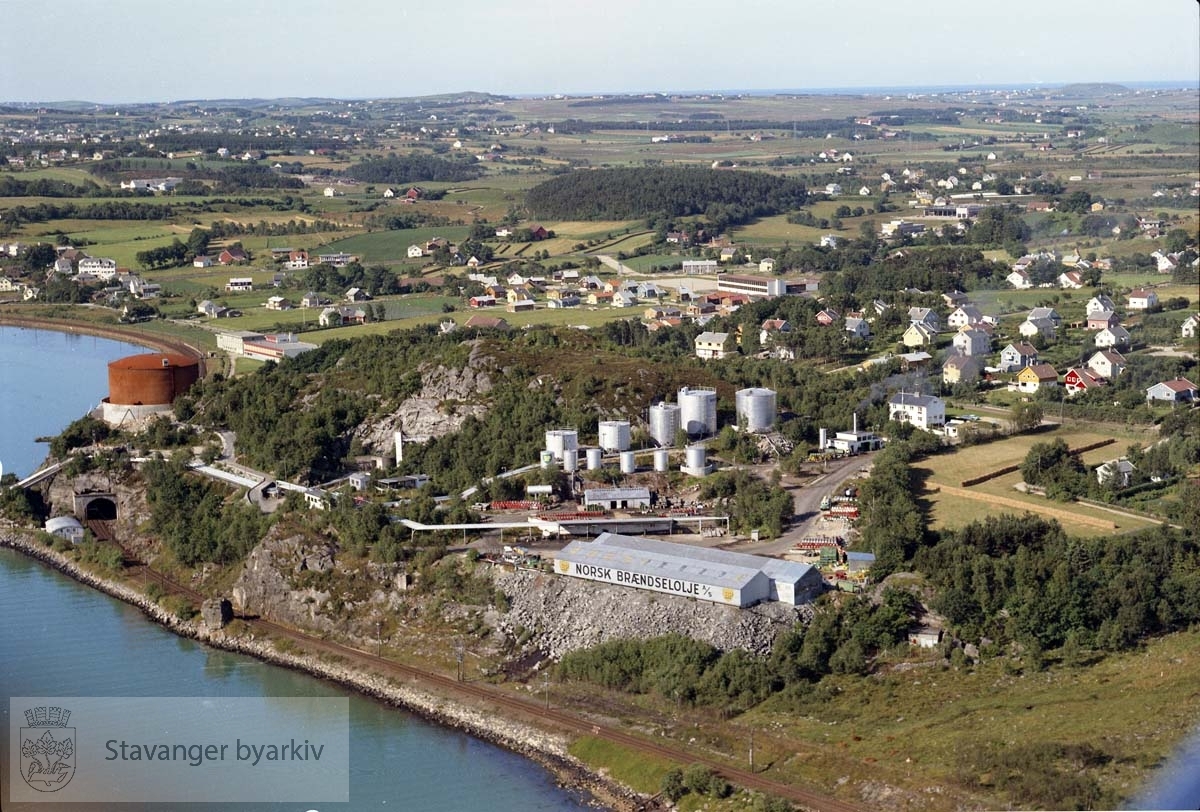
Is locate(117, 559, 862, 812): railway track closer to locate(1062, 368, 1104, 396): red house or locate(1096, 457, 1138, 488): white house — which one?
locate(1096, 457, 1138, 488): white house

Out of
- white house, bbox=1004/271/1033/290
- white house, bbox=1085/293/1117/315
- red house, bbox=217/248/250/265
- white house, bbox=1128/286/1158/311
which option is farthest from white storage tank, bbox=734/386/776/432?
red house, bbox=217/248/250/265

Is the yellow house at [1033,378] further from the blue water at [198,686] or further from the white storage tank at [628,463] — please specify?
the blue water at [198,686]

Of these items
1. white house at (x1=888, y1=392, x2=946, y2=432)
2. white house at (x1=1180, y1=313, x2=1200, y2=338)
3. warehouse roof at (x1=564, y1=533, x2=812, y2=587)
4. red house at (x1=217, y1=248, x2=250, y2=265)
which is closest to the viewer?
warehouse roof at (x1=564, y1=533, x2=812, y2=587)

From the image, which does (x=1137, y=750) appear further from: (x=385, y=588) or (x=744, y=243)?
(x=744, y=243)

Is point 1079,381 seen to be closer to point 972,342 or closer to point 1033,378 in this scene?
point 1033,378

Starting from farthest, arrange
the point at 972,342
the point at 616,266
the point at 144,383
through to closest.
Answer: the point at 616,266 < the point at 972,342 < the point at 144,383

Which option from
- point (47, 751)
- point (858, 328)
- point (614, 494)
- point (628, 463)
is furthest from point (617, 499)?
point (858, 328)
